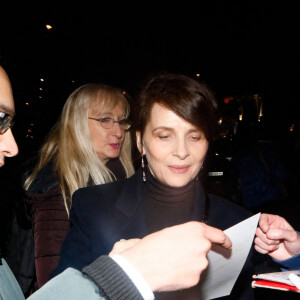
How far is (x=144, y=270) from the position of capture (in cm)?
61

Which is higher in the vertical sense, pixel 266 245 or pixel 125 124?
pixel 125 124

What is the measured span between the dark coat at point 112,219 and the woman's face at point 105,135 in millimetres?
781

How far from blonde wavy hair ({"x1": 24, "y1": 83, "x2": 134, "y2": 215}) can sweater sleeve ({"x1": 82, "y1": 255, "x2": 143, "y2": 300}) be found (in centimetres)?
125

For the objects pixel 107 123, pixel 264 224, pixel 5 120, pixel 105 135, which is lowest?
pixel 264 224

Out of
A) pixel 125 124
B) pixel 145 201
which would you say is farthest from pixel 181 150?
pixel 125 124

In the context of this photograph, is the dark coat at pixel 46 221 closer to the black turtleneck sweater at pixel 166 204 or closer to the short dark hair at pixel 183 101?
the black turtleneck sweater at pixel 166 204

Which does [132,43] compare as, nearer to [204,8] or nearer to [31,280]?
[204,8]

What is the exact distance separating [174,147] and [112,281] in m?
1.06

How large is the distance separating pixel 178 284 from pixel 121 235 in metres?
0.83

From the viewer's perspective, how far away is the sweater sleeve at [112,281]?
0.55m

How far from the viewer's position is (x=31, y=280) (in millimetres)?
1658

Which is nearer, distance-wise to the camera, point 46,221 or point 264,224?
point 264,224

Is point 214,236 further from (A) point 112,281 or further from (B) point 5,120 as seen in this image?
(B) point 5,120

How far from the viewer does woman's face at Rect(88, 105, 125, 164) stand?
7.84 feet
